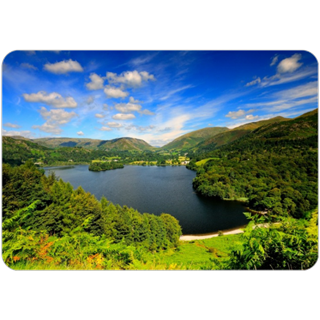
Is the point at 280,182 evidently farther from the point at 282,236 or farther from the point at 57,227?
the point at 57,227

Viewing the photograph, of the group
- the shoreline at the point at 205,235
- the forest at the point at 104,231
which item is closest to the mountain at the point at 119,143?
the forest at the point at 104,231

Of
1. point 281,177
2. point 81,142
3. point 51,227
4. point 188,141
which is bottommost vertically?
point 51,227

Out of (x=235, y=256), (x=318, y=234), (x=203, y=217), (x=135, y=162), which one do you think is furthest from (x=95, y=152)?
(x=318, y=234)

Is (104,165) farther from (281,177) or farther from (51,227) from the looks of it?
(281,177)

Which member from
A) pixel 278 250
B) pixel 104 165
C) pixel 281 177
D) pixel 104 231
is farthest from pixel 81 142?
pixel 281 177

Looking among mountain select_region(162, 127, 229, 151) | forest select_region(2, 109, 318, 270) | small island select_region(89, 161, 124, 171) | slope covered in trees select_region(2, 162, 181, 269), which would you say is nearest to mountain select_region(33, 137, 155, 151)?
forest select_region(2, 109, 318, 270)

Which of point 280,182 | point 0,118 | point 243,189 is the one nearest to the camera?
point 0,118

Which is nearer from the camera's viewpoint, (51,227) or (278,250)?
(278,250)

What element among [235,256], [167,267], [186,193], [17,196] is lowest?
[186,193]
